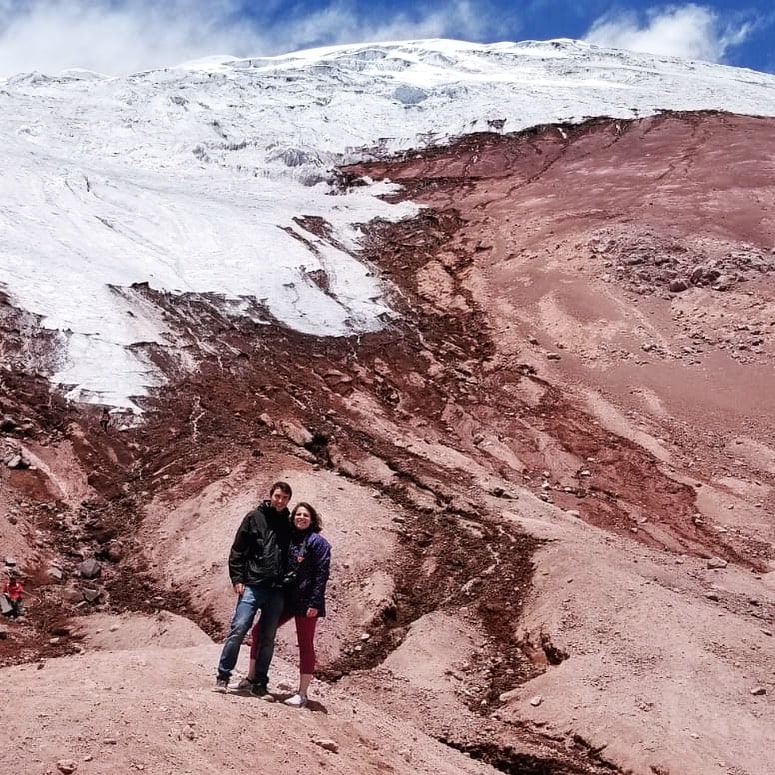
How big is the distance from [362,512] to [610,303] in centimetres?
1212

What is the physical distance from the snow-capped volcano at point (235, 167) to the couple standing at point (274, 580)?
8461 mm

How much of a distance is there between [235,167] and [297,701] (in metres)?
28.6

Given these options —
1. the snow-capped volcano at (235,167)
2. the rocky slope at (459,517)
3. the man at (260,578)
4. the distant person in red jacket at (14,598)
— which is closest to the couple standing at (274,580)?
the man at (260,578)

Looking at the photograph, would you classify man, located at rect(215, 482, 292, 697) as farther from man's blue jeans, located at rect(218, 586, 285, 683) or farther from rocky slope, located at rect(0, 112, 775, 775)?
rocky slope, located at rect(0, 112, 775, 775)

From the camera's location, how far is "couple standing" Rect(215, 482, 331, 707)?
5.68 m

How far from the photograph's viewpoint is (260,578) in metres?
Answer: 5.65

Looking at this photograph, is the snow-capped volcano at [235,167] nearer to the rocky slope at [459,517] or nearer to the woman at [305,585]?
the rocky slope at [459,517]

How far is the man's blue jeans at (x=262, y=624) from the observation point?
18.5 feet

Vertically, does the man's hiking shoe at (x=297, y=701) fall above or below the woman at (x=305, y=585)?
below

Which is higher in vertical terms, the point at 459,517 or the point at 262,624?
the point at 459,517

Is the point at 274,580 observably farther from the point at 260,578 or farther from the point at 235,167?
the point at 235,167

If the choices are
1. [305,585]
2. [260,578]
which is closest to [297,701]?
[305,585]

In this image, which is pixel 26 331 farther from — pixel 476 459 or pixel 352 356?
pixel 476 459

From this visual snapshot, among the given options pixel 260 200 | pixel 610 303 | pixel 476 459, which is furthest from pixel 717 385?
pixel 260 200
